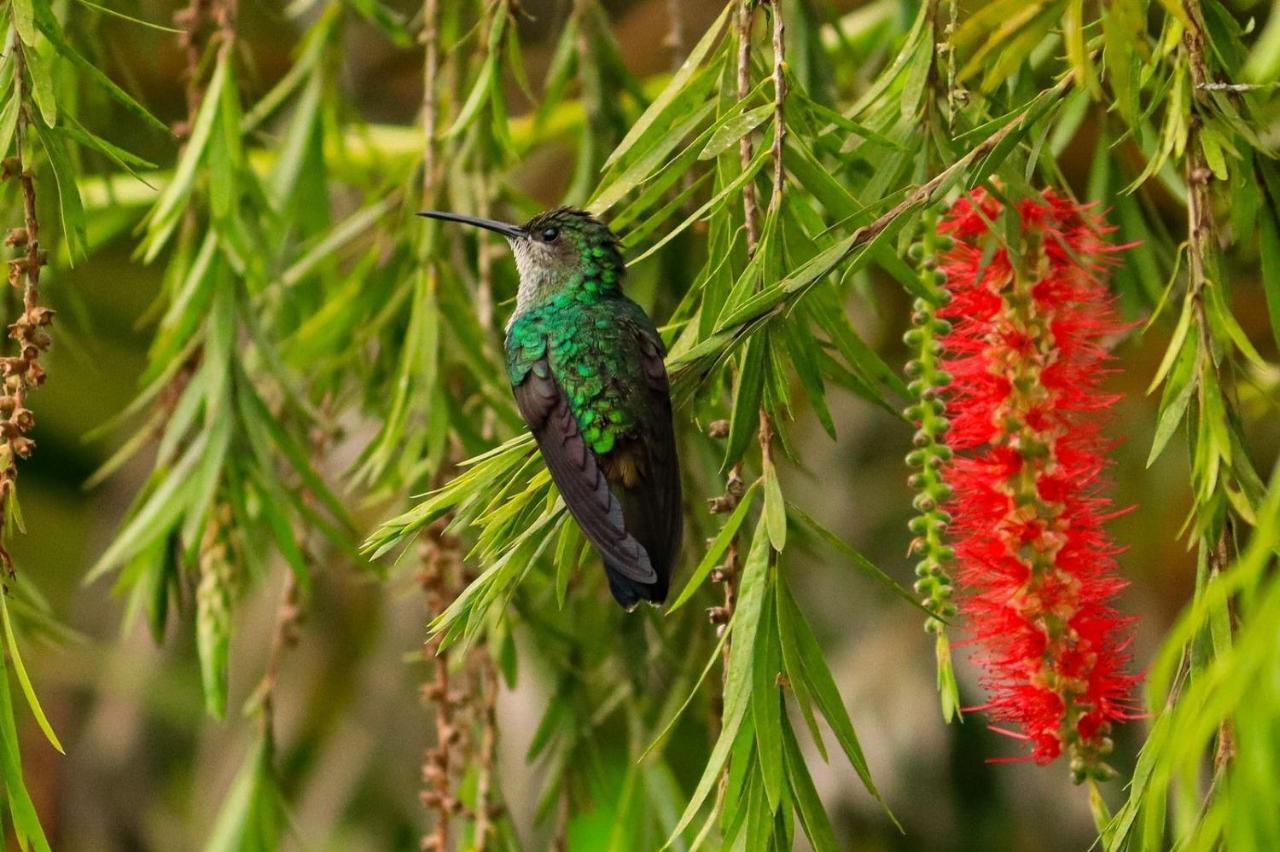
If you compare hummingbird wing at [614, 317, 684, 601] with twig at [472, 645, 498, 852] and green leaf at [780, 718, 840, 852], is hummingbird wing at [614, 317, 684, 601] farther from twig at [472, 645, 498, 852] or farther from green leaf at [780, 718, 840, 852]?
twig at [472, 645, 498, 852]

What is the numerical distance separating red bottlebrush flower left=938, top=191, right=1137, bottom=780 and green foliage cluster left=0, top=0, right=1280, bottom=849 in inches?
2.7

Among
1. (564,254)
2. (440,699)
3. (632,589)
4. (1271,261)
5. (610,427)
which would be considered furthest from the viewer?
(564,254)

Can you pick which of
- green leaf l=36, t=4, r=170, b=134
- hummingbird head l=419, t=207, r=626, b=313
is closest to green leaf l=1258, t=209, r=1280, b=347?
hummingbird head l=419, t=207, r=626, b=313

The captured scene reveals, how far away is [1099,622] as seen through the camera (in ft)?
3.90

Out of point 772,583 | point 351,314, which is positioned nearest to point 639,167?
point 772,583

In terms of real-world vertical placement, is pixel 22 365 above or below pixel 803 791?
above

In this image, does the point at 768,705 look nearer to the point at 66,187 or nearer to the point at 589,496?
the point at 589,496

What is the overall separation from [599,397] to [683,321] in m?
0.15

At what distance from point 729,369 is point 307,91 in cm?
97

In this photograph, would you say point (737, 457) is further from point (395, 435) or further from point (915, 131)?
point (395, 435)

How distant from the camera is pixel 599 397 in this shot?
54.7 inches

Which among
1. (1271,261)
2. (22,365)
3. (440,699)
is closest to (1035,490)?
(1271,261)

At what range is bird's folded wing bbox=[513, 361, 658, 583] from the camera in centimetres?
117

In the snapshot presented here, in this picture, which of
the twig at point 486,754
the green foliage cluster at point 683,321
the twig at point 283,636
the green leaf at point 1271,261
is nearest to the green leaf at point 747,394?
the green foliage cluster at point 683,321
